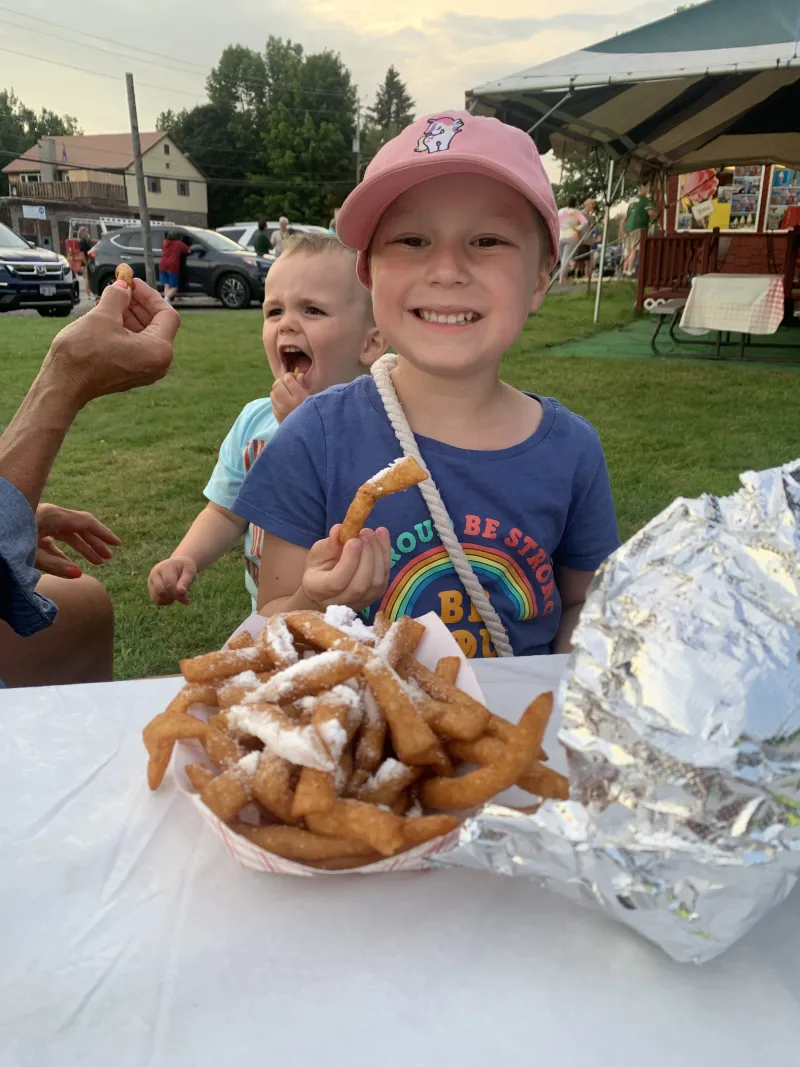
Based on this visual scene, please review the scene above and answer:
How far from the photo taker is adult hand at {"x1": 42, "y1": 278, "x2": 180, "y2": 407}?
1621 mm

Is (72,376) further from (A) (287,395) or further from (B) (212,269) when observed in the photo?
(B) (212,269)

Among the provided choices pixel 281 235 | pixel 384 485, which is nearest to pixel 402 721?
pixel 384 485

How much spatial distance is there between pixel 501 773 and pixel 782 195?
58.3 ft

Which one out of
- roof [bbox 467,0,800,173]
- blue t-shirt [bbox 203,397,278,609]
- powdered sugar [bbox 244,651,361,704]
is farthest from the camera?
roof [bbox 467,0,800,173]

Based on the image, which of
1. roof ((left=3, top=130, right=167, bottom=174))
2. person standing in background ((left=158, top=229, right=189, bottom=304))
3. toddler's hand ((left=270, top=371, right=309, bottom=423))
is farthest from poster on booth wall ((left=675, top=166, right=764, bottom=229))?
roof ((left=3, top=130, right=167, bottom=174))

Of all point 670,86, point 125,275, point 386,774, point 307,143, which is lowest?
point 386,774

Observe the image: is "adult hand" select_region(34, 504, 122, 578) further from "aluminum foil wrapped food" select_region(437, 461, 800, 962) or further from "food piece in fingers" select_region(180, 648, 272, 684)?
"aluminum foil wrapped food" select_region(437, 461, 800, 962)

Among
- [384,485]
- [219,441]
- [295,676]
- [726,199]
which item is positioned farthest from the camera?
[726,199]

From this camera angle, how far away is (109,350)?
1.63 meters

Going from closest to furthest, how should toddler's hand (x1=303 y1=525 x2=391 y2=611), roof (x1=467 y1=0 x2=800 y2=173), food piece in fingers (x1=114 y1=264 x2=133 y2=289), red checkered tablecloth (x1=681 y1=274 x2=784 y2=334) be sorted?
toddler's hand (x1=303 y1=525 x2=391 y2=611), food piece in fingers (x1=114 y1=264 x2=133 y2=289), roof (x1=467 y1=0 x2=800 y2=173), red checkered tablecloth (x1=681 y1=274 x2=784 y2=334)

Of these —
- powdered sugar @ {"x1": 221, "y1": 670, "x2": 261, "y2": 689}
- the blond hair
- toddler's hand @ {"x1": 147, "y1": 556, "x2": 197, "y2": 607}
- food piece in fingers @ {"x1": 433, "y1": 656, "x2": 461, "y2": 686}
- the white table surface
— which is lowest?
toddler's hand @ {"x1": 147, "y1": 556, "x2": 197, "y2": 607}

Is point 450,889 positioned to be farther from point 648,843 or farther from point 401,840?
point 648,843

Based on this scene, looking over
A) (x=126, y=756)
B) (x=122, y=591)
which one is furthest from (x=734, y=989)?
(x=122, y=591)

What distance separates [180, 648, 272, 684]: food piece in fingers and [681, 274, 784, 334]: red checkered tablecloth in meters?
9.05
